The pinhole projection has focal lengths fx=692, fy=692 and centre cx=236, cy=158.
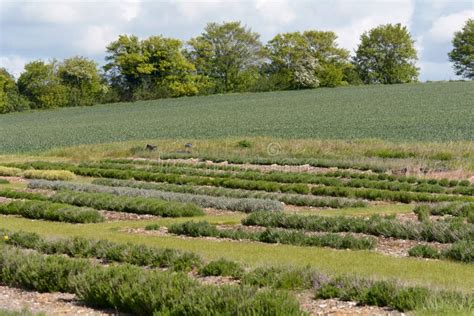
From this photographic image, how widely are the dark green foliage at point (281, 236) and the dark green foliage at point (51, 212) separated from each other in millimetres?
3717

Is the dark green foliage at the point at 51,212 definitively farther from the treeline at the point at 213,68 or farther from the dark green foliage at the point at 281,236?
the treeline at the point at 213,68

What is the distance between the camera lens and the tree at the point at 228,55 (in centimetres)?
10531

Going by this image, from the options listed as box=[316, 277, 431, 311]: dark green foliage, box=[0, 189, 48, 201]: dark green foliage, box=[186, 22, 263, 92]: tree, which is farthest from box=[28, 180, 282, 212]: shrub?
box=[186, 22, 263, 92]: tree

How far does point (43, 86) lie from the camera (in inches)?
3932

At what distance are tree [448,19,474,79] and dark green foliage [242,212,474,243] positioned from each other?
97594 millimetres

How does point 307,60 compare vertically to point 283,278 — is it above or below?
above

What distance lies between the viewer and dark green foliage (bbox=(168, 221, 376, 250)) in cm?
1467

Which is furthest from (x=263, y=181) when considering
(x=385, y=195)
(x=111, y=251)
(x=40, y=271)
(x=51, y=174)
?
(x=40, y=271)

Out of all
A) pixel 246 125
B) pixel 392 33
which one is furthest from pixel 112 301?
pixel 392 33

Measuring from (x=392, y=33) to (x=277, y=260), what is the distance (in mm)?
98729

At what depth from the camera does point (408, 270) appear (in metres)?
12.3

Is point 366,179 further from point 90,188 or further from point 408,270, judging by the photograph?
point 408,270

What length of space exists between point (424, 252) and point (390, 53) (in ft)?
321

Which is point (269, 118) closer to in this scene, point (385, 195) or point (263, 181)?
point (263, 181)
